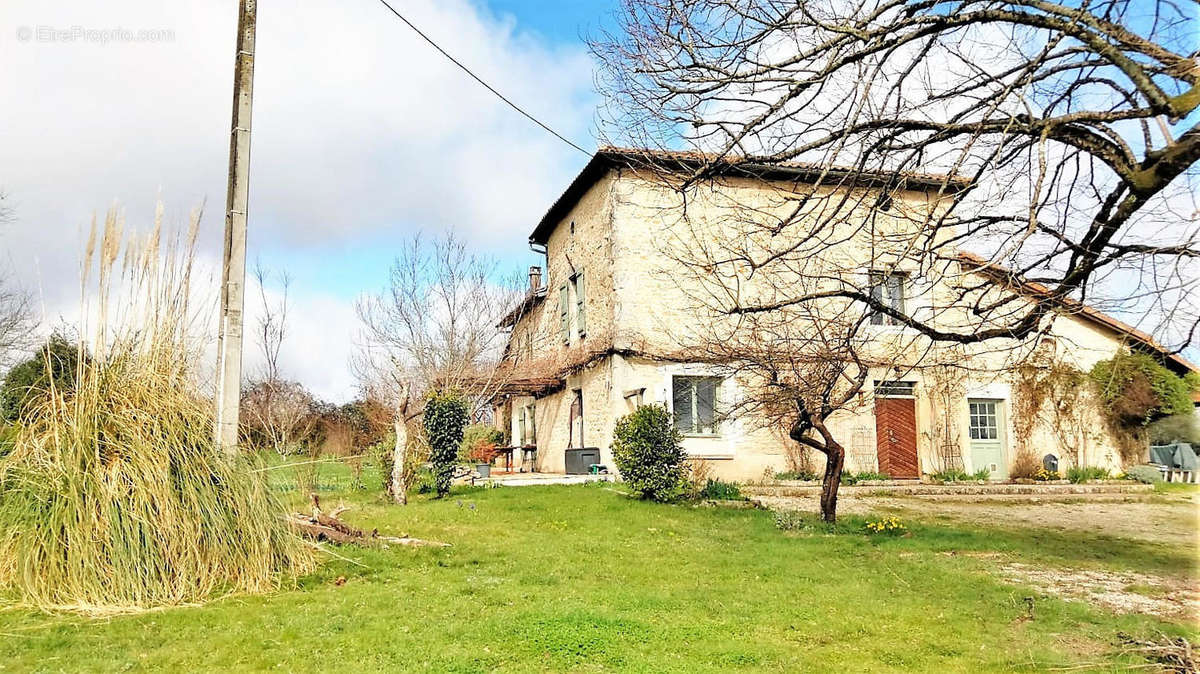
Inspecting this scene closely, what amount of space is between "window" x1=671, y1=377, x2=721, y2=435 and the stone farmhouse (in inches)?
0.9

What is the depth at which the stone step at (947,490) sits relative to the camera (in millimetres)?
13720

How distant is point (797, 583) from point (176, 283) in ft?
17.2

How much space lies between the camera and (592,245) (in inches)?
659

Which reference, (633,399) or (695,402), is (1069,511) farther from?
(633,399)

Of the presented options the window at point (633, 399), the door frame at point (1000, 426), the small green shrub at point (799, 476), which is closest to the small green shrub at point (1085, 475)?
the door frame at point (1000, 426)

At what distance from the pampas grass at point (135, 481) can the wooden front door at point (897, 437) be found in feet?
44.4

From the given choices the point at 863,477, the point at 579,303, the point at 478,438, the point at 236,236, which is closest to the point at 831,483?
the point at 863,477

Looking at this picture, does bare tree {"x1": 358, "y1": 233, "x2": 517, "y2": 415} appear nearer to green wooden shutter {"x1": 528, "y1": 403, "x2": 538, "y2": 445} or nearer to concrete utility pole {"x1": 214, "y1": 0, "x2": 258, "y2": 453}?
green wooden shutter {"x1": 528, "y1": 403, "x2": 538, "y2": 445}

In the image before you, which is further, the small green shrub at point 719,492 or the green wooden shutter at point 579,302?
the green wooden shutter at point 579,302

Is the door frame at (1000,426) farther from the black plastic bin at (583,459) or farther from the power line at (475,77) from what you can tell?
the power line at (475,77)

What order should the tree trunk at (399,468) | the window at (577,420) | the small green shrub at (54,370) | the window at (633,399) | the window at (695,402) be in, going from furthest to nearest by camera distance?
the window at (577,420) → the window at (695,402) → the window at (633,399) → the tree trunk at (399,468) → the small green shrub at (54,370)

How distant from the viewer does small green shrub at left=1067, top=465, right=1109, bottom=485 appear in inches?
643

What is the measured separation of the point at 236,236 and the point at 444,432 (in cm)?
653

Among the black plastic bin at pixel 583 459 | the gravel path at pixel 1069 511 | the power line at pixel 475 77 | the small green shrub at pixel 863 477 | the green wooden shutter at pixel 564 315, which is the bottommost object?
the gravel path at pixel 1069 511
